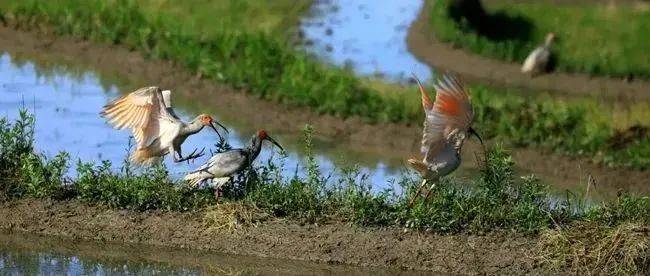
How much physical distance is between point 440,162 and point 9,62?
7598 millimetres

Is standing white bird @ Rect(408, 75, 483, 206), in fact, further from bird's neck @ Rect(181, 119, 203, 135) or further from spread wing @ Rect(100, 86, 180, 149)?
spread wing @ Rect(100, 86, 180, 149)

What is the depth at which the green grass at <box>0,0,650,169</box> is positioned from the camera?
1386cm

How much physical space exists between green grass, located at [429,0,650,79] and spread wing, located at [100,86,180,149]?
7.99 m

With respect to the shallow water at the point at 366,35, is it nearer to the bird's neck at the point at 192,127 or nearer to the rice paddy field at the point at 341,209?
the rice paddy field at the point at 341,209

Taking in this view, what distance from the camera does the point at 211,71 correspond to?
51.9 feet

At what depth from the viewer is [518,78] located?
17.6 meters

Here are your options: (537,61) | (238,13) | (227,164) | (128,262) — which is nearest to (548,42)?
(537,61)

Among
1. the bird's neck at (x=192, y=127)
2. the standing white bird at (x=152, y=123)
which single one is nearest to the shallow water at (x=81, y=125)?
the standing white bird at (x=152, y=123)

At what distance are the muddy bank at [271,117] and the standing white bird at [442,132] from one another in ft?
8.88

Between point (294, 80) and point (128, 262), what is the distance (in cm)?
537

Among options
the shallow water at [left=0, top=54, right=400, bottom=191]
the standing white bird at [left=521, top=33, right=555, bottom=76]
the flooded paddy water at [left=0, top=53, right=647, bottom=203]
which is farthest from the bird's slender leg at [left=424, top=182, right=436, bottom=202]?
the standing white bird at [left=521, top=33, right=555, bottom=76]

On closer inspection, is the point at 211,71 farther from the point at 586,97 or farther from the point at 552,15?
the point at 552,15

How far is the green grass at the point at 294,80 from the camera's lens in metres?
13.9

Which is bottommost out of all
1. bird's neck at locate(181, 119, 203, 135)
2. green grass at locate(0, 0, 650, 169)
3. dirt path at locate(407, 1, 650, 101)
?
dirt path at locate(407, 1, 650, 101)
